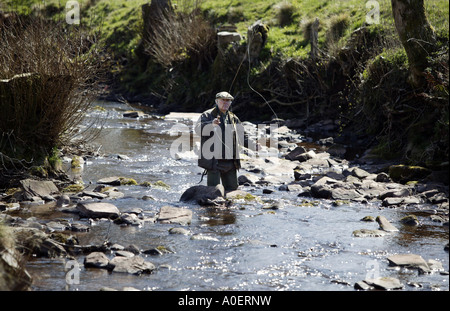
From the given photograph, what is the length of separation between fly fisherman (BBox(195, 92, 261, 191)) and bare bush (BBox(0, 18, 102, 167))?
2.71 m

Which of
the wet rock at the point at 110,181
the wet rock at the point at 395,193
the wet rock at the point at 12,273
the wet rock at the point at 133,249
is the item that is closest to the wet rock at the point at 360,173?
the wet rock at the point at 395,193

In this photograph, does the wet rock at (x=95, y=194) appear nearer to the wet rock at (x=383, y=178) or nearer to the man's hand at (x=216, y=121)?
the man's hand at (x=216, y=121)

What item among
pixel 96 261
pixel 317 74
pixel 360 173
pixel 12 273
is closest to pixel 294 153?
pixel 360 173

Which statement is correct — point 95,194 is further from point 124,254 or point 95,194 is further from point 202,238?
point 124,254

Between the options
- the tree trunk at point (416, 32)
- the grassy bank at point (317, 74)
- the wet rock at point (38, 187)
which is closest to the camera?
the wet rock at point (38, 187)

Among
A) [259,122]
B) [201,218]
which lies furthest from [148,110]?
[201,218]

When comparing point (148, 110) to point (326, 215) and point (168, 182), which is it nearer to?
point (168, 182)

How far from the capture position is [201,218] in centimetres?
1038

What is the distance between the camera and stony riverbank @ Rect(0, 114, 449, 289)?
311 inches

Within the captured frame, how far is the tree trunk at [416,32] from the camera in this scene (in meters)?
14.7

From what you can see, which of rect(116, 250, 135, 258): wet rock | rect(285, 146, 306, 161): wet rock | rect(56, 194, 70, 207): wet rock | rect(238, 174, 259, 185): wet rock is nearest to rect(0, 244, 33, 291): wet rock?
rect(116, 250, 135, 258): wet rock

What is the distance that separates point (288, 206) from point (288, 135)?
8.76 metres

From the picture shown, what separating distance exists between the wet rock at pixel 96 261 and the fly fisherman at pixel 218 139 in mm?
4318
